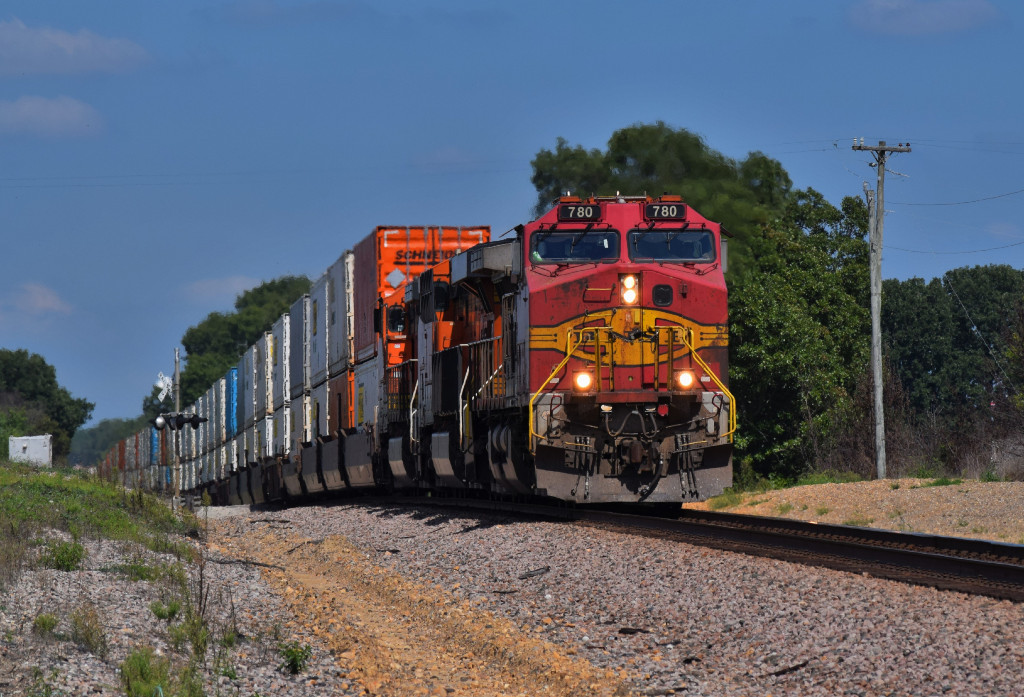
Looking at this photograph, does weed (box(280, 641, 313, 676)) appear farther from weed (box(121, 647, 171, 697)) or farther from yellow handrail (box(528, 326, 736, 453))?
yellow handrail (box(528, 326, 736, 453))

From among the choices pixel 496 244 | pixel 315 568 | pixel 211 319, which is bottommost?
pixel 315 568

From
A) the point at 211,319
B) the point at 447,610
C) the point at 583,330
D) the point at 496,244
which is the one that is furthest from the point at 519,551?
the point at 211,319

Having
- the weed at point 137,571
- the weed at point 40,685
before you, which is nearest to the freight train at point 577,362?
the weed at point 137,571

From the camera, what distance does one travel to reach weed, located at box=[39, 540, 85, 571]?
37.1ft

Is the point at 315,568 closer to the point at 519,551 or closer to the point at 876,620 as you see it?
the point at 519,551

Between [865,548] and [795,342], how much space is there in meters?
22.3

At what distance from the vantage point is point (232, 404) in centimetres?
3875

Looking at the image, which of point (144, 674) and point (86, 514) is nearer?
point (144, 674)

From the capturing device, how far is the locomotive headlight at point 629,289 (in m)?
14.4

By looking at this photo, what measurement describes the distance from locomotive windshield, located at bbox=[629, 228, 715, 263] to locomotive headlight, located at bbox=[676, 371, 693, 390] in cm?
151

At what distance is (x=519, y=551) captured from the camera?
490 inches

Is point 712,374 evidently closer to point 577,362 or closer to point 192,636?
point 577,362

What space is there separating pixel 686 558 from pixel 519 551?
7.61 feet

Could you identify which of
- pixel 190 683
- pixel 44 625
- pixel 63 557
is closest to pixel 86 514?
pixel 63 557
